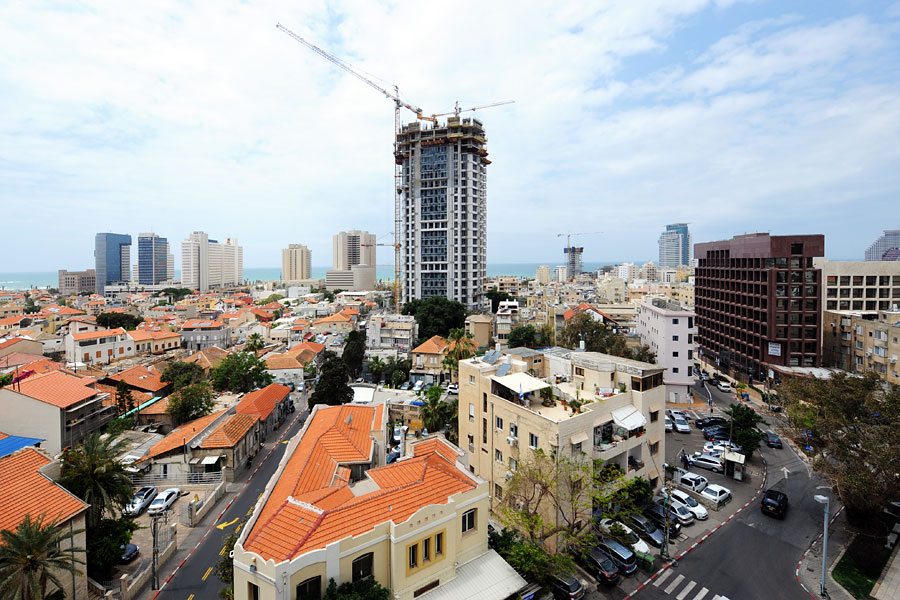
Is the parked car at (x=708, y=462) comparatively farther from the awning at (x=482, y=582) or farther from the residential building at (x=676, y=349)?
the awning at (x=482, y=582)

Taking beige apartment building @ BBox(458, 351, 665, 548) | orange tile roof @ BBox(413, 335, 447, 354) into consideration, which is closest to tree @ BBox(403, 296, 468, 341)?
orange tile roof @ BBox(413, 335, 447, 354)

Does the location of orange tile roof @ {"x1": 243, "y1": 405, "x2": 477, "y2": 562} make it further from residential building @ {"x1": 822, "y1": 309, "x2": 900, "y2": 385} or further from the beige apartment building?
residential building @ {"x1": 822, "y1": 309, "x2": 900, "y2": 385}

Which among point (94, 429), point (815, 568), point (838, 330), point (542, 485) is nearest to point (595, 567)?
point (542, 485)

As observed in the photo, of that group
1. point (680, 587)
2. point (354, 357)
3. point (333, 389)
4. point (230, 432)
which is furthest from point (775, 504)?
point (354, 357)

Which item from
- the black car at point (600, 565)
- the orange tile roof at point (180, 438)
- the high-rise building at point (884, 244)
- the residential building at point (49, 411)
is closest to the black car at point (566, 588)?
the black car at point (600, 565)

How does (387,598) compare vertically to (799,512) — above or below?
above

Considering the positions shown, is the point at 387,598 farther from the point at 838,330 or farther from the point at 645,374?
the point at 838,330

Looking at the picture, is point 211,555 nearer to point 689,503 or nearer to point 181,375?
point 689,503

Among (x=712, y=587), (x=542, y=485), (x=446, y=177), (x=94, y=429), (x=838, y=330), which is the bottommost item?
(x=712, y=587)
